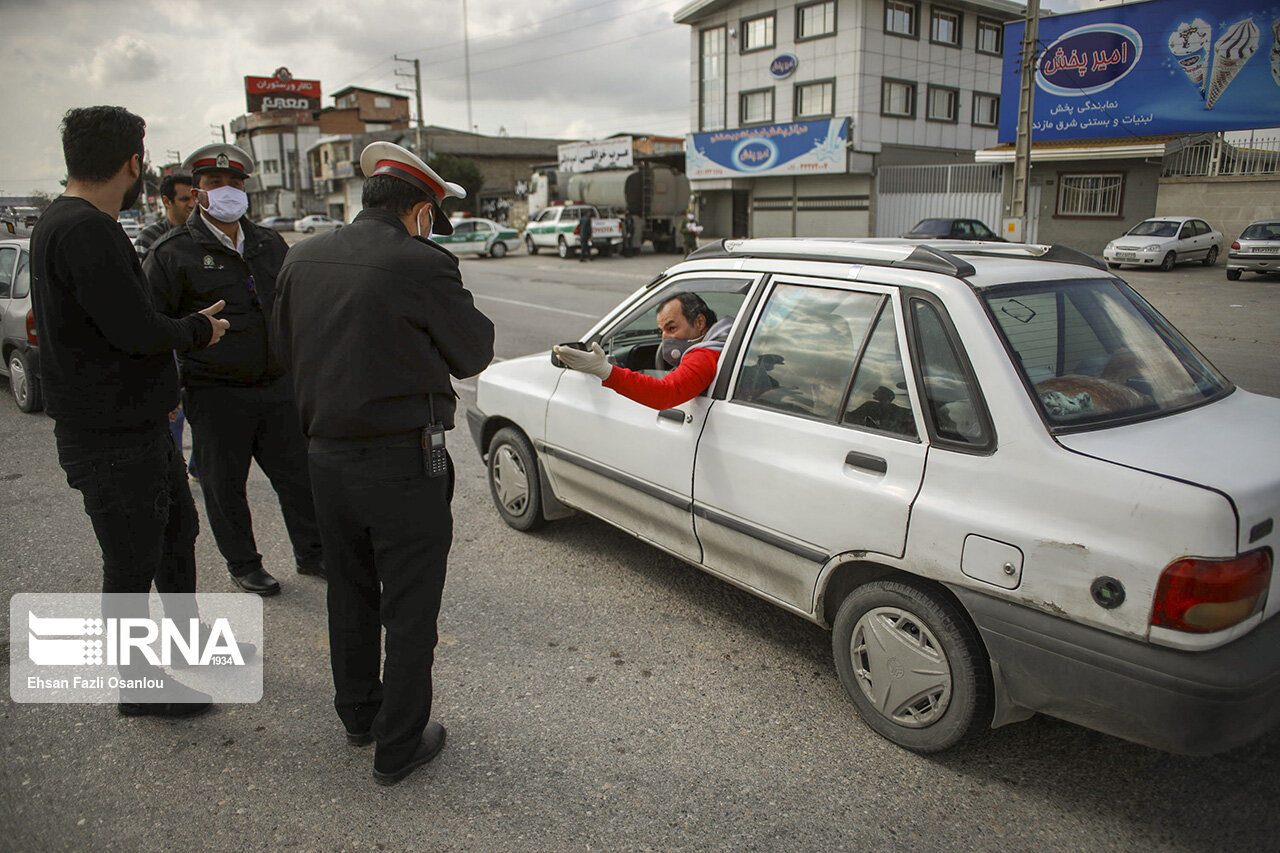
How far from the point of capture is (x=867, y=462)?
2.86 m

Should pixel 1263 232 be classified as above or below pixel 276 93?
below

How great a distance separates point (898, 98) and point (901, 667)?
3567cm

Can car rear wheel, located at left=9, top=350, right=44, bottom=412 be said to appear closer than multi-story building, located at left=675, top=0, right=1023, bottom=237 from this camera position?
Yes

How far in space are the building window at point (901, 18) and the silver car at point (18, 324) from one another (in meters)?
32.7

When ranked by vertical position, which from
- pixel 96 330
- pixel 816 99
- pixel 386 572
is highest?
pixel 816 99

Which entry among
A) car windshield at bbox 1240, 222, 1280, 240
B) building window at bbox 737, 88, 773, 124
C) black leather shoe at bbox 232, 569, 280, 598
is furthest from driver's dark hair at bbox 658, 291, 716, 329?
building window at bbox 737, 88, 773, 124

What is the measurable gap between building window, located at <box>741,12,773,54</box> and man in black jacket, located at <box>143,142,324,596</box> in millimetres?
35411

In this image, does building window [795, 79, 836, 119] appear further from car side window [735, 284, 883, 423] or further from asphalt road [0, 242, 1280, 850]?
asphalt road [0, 242, 1280, 850]

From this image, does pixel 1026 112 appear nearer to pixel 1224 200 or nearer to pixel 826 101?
pixel 1224 200

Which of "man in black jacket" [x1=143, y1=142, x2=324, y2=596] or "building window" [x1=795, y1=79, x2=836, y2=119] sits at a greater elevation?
"building window" [x1=795, y1=79, x2=836, y2=119]

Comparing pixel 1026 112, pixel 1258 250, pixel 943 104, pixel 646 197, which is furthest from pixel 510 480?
pixel 943 104

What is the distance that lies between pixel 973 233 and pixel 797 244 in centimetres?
2297

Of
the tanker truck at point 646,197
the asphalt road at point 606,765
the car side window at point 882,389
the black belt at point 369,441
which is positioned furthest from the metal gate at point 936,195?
the black belt at point 369,441

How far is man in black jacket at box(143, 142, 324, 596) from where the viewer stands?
3.71m
